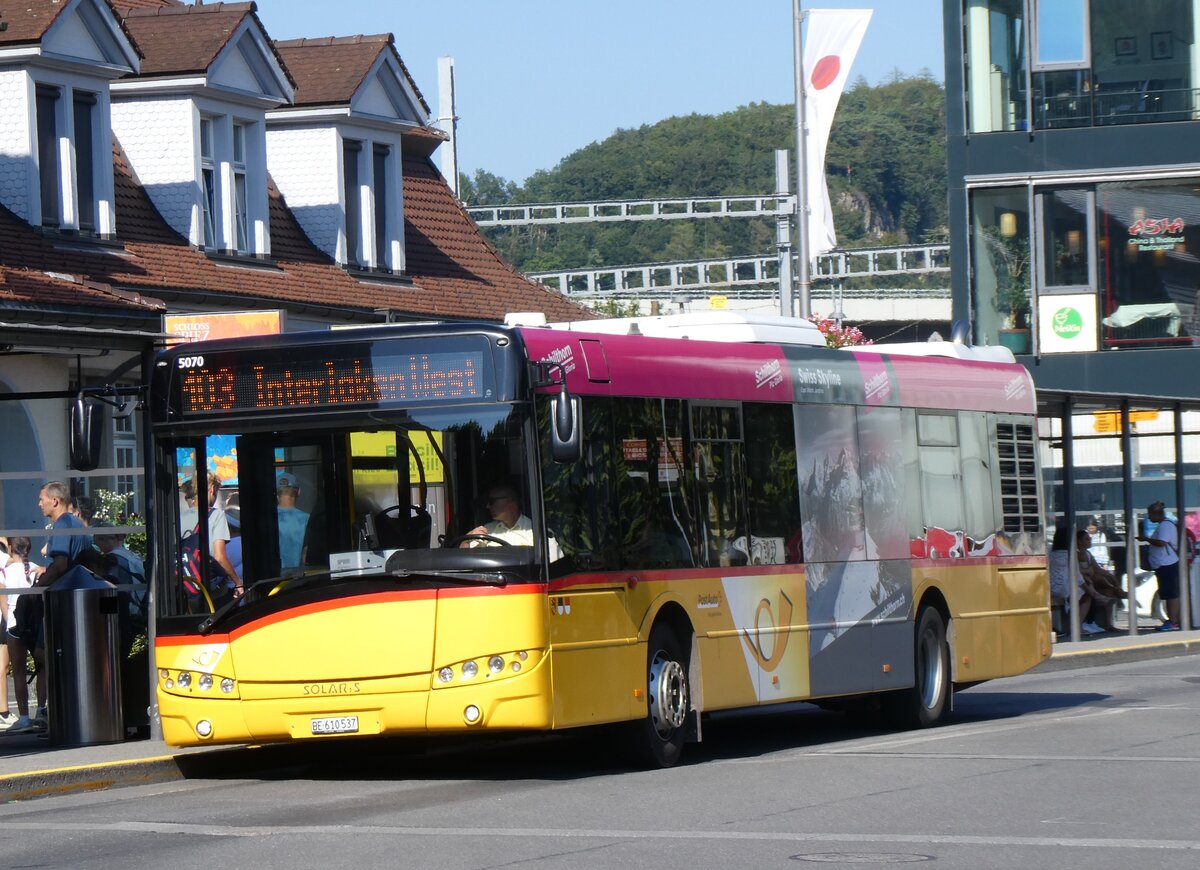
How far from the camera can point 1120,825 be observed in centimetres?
1041

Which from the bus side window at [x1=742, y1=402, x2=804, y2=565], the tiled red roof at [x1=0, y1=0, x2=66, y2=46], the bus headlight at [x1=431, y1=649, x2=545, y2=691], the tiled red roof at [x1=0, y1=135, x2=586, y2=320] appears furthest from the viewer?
the tiled red roof at [x1=0, y1=0, x2=66, y2=46]

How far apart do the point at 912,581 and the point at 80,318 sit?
6974mm

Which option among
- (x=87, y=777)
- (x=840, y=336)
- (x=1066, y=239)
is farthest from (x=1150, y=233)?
(x=87, y=777)

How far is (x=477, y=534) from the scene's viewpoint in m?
12.7

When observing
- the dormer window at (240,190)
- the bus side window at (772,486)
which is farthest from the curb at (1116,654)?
the dormer window at (240,190)

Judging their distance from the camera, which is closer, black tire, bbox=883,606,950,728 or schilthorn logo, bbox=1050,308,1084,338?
black tire, bbox=883,606,950,728

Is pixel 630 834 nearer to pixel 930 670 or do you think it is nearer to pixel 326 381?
pixel 326 381

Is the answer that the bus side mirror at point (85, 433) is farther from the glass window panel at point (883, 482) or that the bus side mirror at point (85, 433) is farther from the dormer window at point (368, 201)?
the dormer window at point (368, 201)

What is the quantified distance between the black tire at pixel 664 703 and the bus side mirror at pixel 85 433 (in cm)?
374

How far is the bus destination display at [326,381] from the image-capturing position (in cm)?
1285

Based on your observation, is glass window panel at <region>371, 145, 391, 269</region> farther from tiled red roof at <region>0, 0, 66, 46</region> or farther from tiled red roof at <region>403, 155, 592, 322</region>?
tiled red roof at <region>0, 0, 66, 46</region>

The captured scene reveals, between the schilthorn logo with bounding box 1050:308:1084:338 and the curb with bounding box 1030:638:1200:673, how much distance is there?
8872 millimetres

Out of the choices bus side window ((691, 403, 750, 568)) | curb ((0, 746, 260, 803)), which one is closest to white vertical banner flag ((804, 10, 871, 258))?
bus side window ((691, 403, 750, 568))

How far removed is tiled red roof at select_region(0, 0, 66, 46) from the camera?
23516 mm
